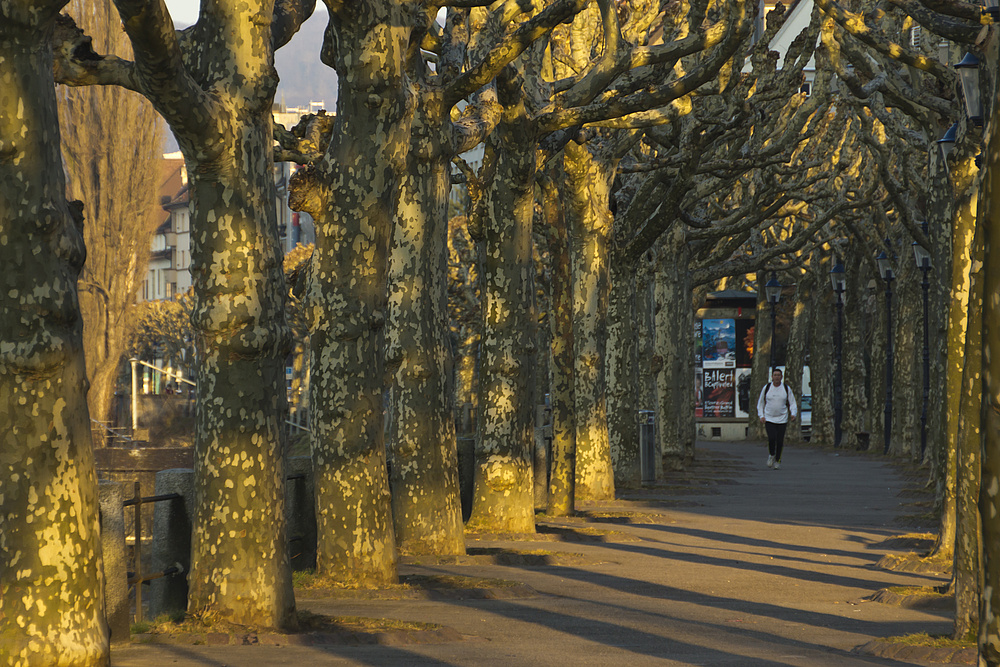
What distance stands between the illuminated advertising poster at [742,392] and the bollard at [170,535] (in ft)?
142

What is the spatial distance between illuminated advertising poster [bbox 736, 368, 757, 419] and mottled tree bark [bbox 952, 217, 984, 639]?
42757 millimetres

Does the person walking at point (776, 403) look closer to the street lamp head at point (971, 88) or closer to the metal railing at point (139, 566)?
the street lamp head at point (971, 88)

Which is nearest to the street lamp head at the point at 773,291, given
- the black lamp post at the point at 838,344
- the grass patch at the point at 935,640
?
the black lamp post at the point at 838,344

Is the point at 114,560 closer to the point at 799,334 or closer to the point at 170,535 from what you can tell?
the point at 170,535

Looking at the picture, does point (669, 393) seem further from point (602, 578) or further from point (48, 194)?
point (48, 194)

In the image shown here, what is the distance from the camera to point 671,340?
26156 millimetres

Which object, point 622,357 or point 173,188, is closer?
point 622,357

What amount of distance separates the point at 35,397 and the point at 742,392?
4701 centimetres

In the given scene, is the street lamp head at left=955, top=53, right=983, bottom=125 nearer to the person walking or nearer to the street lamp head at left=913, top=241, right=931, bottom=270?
the street lamp head at left=913, top=241, right=931, bottom=270

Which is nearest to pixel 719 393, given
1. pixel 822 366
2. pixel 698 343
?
pixel 698 343

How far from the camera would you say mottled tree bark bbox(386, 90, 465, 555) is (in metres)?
11.5

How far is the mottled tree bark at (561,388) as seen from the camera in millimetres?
16062

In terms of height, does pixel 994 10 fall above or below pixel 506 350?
above

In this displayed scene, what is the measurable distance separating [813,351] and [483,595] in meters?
34.2
